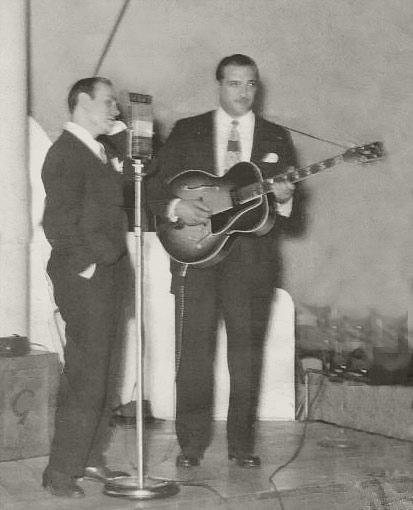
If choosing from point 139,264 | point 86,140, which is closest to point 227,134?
point 86,140

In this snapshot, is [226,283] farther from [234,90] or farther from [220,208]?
[234,90]

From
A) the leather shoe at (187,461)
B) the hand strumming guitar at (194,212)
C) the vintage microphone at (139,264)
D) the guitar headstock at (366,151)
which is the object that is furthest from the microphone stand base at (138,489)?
the guitar headstock at (366,151)

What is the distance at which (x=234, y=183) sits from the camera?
260cm

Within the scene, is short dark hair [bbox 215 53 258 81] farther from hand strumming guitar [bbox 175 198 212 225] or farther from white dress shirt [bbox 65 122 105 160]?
white dress shirt [bbox 65 122 105 160]

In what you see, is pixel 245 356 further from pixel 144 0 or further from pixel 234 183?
pixel 144 0

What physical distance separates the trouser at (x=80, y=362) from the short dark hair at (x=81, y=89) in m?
0.47

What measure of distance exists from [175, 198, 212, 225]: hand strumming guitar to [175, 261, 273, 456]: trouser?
7.0 inches

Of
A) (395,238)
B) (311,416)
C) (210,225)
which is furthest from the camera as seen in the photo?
(311,416)

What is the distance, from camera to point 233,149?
270 centimetres

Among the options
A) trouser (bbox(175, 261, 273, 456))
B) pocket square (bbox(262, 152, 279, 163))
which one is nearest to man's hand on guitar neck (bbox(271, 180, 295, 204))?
pocket square (bbox(262, 152, 279, 163))

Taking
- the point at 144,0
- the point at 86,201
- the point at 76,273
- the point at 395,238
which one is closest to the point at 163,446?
the point at 76,273

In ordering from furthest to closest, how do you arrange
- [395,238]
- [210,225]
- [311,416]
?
[311,416], [395,238], [210,225]

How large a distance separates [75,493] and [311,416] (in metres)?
1.22

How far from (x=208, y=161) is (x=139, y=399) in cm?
83
